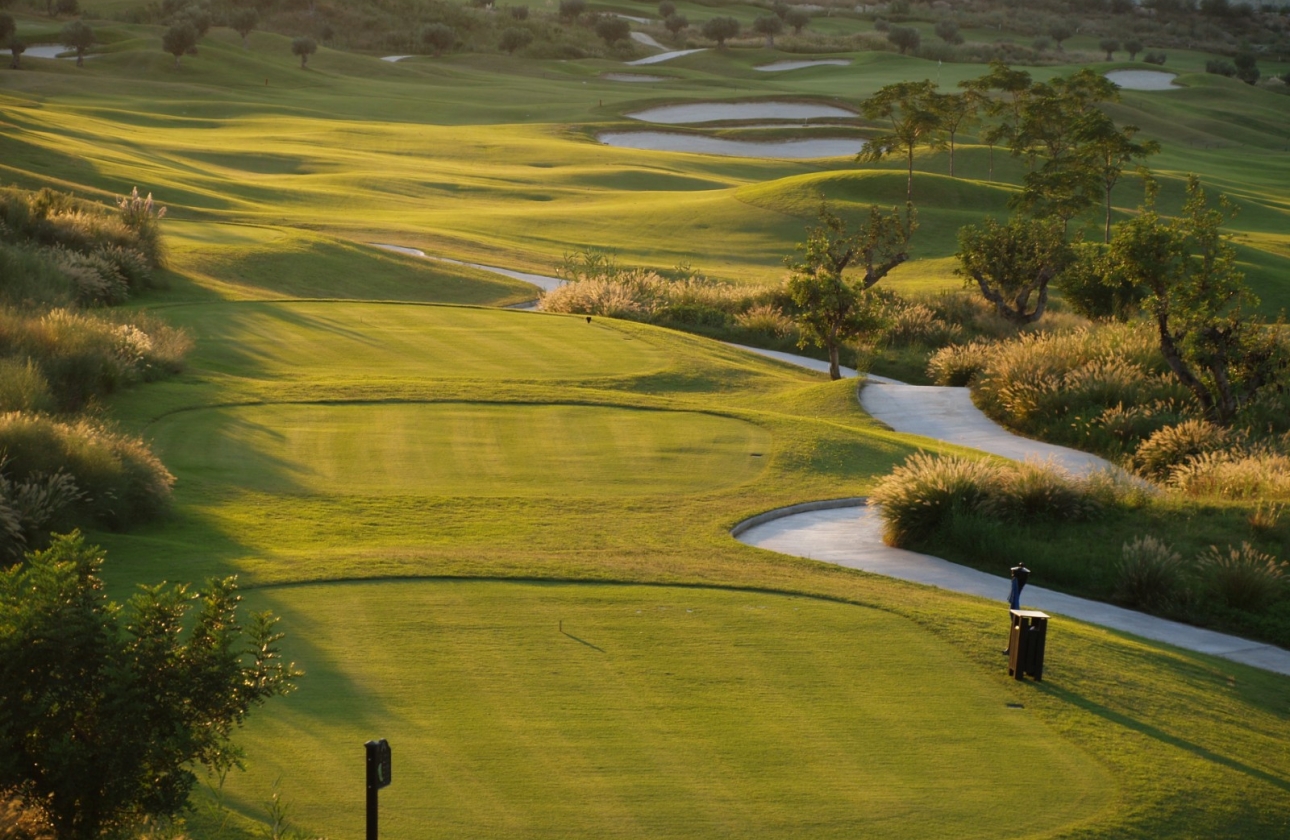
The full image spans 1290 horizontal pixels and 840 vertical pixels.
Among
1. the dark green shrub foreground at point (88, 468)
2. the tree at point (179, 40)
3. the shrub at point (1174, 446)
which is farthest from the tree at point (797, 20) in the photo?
the dark green shrub foreground at point (88, 468)

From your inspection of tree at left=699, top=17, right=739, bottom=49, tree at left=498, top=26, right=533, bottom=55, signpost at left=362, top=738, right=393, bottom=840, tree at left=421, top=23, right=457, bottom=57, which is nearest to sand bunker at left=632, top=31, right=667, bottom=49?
tree at left=699, top=17, right=739, bottom=49

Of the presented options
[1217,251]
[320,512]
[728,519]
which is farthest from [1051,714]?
[1217,251]

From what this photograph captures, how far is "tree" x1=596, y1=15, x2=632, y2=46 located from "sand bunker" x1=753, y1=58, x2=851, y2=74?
1619cm

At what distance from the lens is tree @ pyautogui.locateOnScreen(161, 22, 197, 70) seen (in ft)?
245

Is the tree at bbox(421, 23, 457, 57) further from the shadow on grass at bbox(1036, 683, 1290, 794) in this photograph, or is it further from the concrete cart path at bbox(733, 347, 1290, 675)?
the shadow on grass at bbox(1036, 683, 1290, 794)

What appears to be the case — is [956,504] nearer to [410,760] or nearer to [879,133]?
[410,760]

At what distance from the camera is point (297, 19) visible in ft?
346

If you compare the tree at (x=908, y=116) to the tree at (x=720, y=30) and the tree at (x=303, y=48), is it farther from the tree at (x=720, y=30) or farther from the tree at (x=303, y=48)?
the tree at (x=720, y=30)

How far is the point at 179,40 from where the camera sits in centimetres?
7512

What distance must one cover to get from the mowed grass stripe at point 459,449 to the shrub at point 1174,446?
18.3 feet

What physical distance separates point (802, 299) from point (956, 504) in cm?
1086

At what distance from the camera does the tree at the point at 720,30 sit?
113188mm

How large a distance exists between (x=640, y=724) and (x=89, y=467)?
6956 millimetres

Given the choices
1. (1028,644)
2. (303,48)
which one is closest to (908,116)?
(1028,644)
